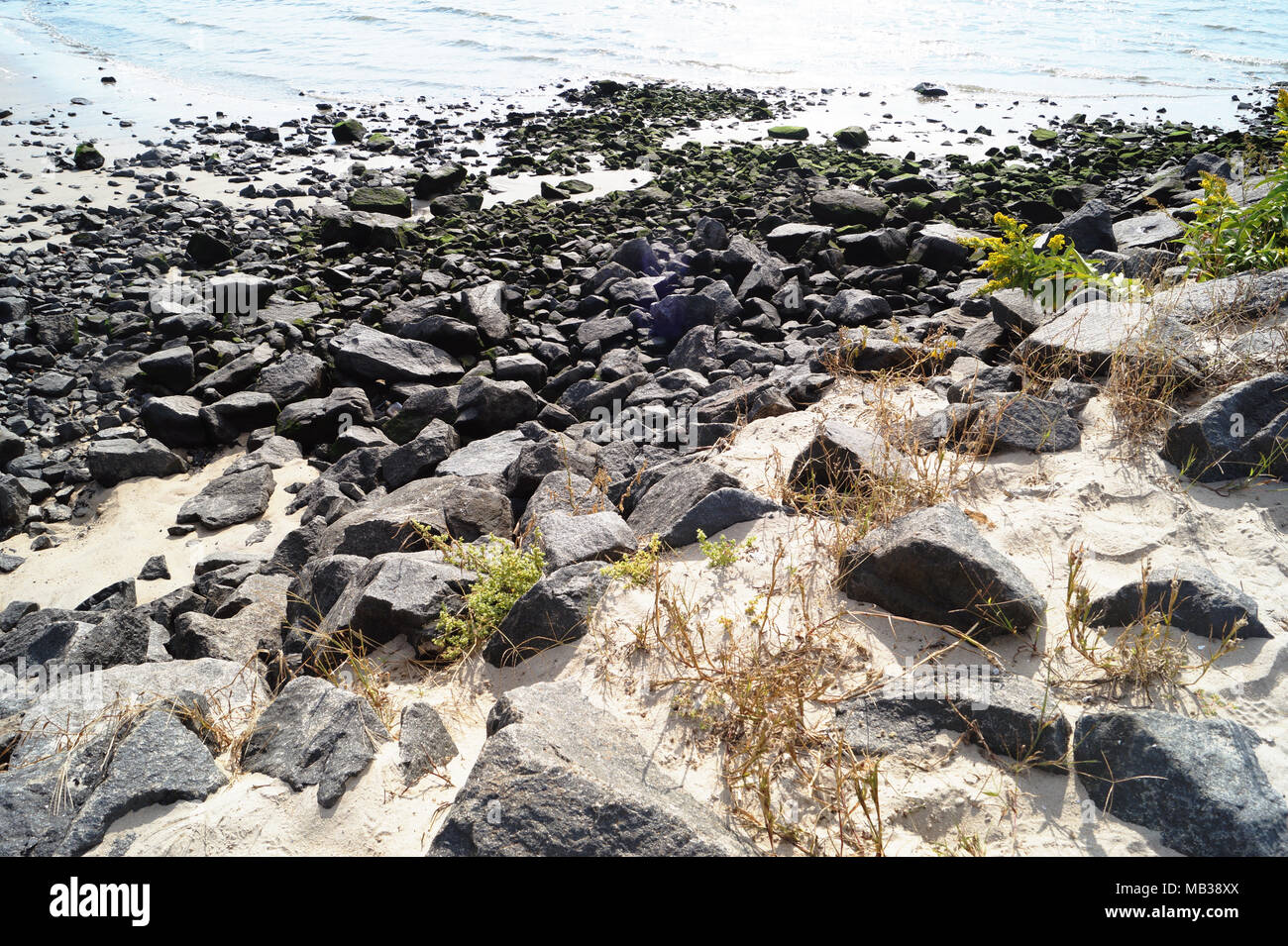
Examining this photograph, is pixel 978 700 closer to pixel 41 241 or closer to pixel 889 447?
pixel 889 447

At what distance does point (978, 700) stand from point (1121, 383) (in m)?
2.65

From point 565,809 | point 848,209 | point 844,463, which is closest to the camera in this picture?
point 565,809

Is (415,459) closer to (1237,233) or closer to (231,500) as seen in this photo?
(231,500)

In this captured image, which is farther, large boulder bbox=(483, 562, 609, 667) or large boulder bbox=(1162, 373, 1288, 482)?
large boulder bbox=(1162, 373, 1288, 482)

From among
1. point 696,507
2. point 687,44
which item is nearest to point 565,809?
point 696,507

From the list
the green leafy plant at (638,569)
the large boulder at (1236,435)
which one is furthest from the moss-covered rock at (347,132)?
the large boulder at (1236,435)

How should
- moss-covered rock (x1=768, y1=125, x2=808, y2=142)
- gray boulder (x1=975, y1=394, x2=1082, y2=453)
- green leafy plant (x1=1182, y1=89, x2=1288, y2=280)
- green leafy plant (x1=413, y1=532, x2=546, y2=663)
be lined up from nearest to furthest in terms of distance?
green leafy plant (x1=413, y1=532, x2=546, y2=663) < gray boulder (x1=975, y1=394, x2=1082, y2=453) < green leafy plant (x1=1182, y1=89, x2=1288, y2=280) < moss-covered rock (x1=768, y1=125, x2=808, y2=142)

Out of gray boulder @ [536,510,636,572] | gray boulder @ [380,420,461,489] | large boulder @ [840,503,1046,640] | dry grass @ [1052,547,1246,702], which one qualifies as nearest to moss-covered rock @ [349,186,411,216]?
gray boulder @ [380,420,461,489]

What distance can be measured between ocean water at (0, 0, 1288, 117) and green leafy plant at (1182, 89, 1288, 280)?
13.5 m

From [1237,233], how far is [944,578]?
13.7ft

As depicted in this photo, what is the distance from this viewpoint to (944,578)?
3.59 meters

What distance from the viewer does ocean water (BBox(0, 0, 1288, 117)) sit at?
760 inches

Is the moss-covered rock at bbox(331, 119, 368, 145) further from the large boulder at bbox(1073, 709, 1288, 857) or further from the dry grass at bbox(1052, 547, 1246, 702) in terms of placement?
the large boulder at bbox(1073, 709, 1288, 857)
